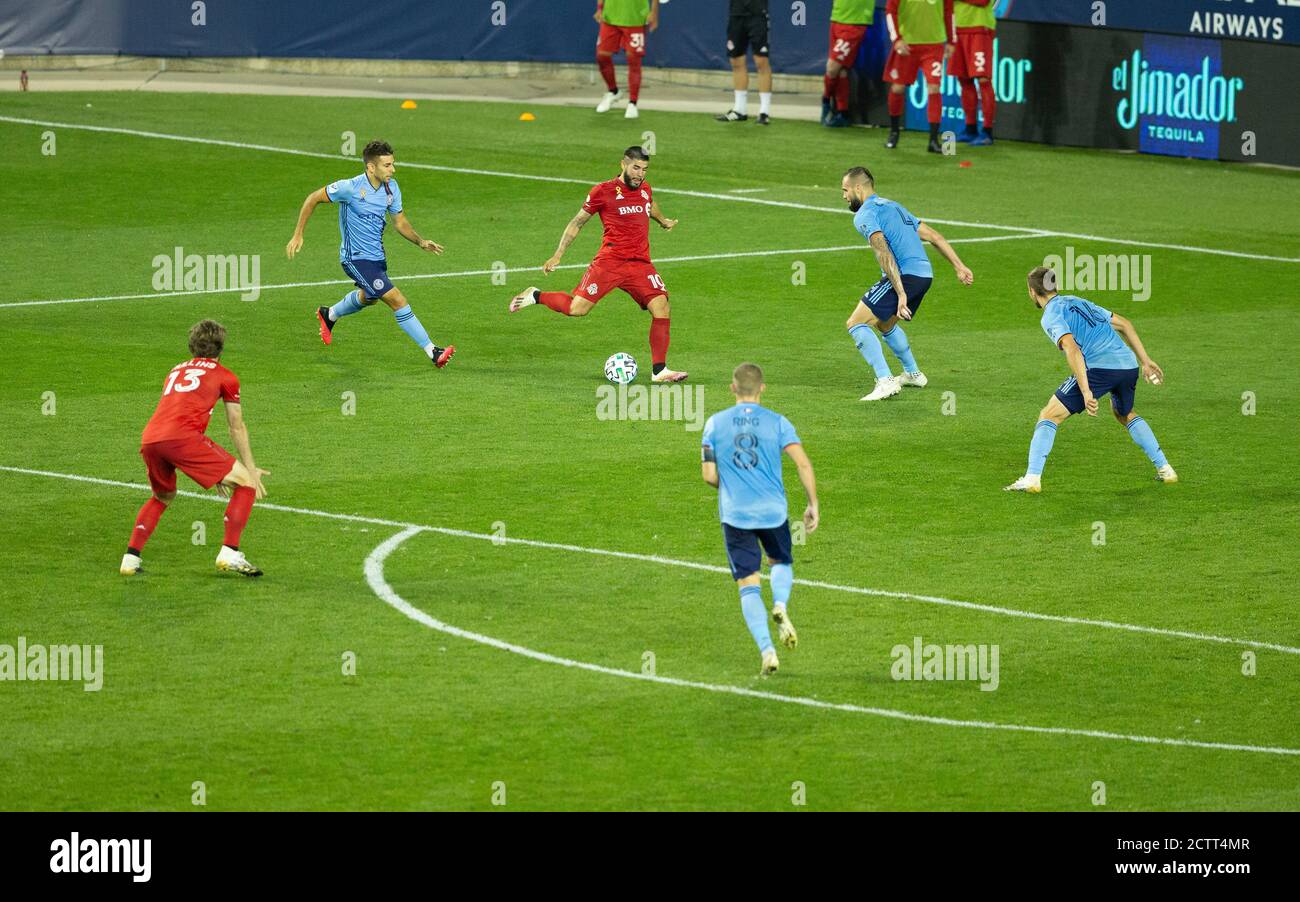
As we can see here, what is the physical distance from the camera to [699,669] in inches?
444

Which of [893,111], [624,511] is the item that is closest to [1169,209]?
[893,111]

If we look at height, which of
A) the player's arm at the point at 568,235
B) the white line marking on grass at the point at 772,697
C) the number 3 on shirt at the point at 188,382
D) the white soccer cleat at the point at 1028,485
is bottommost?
the white line marking on grass at the point at 772,697

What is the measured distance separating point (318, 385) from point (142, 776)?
8636mm

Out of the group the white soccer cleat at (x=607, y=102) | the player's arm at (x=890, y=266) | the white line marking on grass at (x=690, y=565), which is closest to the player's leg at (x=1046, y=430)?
the player's arm at (x=890, y=266)

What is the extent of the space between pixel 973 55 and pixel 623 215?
602 inches

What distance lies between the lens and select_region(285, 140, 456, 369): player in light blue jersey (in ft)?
60.1

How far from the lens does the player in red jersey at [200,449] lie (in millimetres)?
12359

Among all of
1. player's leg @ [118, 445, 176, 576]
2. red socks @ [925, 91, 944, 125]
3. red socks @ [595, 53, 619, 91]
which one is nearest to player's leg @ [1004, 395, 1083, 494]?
player's leg @ [118, 445, 176, 576]

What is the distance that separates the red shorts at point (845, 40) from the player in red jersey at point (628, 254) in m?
15.8

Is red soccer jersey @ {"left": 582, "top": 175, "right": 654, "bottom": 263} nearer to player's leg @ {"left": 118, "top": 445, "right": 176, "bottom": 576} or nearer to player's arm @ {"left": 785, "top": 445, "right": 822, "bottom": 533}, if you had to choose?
player's leg @ {"left": 118, "top": 445, "right": 176, "bottom": 576}

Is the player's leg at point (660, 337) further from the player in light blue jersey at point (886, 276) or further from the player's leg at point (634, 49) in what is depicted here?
the player's leg at point (634, 49)

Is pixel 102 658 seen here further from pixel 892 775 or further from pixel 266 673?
pixel 892 775

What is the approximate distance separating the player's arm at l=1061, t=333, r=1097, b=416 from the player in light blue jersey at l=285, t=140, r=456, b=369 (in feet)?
20.6

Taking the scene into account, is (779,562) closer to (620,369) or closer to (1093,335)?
(1093,335)
